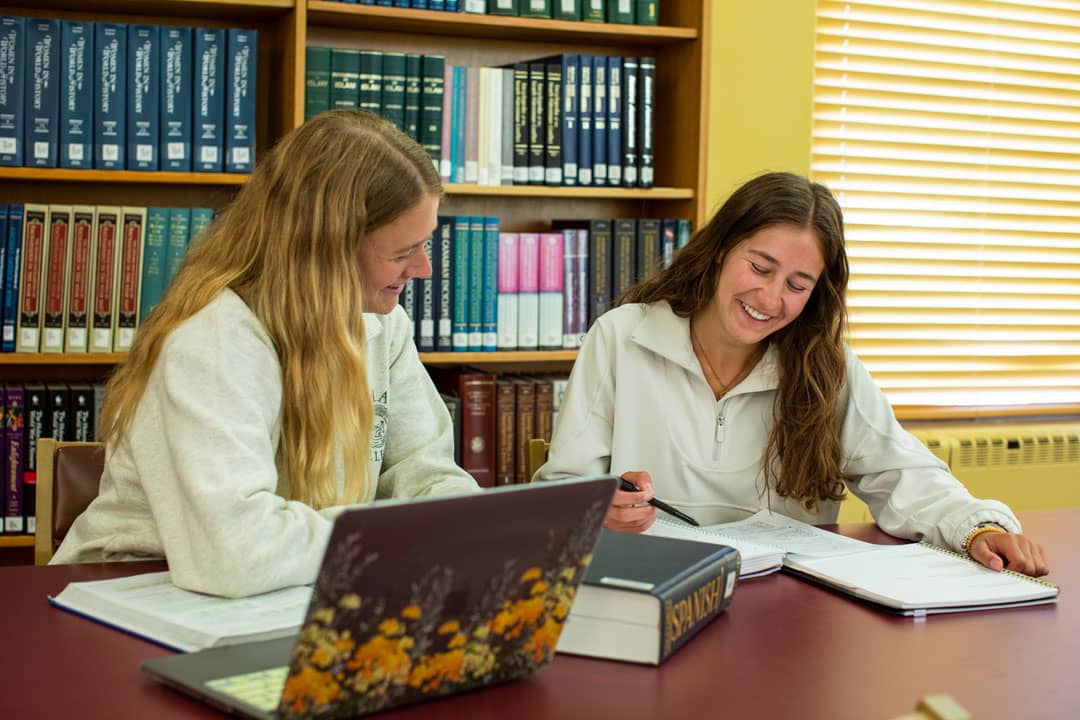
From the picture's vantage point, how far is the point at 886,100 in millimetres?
3430

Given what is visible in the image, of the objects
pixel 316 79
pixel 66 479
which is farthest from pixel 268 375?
pixel 316 79

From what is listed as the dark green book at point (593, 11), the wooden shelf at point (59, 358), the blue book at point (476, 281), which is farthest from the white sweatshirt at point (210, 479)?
the dark green book at point (593, 11)

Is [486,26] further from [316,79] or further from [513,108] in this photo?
[316,79]

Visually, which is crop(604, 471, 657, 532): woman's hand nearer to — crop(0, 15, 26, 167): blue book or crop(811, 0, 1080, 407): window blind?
crop(0, 15, 26, 167): blue book

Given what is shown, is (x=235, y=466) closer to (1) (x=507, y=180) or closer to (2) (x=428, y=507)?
(2) (x=428, y=507)

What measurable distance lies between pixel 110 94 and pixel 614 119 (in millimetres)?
1120

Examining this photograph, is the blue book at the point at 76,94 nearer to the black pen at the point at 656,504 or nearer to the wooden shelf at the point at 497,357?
the wooden shelf at the point at 497,357

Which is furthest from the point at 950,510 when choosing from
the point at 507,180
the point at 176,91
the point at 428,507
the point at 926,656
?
the point at 176,91

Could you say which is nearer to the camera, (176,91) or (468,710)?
(468,710)

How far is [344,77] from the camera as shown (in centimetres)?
259

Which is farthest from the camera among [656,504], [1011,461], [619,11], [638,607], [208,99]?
[1011,461]

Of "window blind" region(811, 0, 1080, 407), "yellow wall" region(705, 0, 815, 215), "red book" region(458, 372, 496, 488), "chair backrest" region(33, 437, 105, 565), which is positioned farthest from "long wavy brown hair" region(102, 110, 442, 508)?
"window blind" region(811, 0, 1080, 407)

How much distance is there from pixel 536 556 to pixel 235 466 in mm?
429

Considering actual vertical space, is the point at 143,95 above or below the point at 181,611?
above
